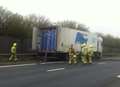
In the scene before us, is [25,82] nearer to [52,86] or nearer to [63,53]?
[52,86]

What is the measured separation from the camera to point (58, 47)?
108ft

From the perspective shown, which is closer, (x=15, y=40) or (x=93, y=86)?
(x=93, y=86)

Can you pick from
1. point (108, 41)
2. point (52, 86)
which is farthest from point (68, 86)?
point (108, 41)

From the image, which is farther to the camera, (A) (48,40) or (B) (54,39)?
(A) (48,40)

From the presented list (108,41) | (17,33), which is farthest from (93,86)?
(108,41)

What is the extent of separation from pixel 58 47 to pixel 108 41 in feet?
172

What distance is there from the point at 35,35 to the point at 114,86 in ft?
62.9

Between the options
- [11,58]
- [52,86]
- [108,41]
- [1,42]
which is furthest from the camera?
[108,41]

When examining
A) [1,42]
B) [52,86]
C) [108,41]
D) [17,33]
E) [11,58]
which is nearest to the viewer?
[52,86]

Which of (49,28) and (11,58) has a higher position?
(49,28)

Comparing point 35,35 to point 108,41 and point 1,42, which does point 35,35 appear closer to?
point 1,42

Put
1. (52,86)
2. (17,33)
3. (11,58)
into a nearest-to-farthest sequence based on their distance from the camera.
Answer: (52,86), (11,58), (17,33)

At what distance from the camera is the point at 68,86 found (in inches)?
561

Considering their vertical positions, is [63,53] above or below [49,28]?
below
